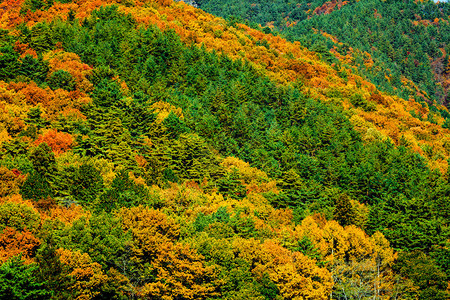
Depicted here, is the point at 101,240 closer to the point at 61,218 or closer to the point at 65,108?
the point at 61,218

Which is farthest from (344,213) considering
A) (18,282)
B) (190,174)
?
(18,282)

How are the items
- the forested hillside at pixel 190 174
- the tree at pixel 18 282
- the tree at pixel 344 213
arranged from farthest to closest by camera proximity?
1. the tree at pixel 344 213
2. the forested hillside at pixel 190 174
3. the tree at pixel 18 282

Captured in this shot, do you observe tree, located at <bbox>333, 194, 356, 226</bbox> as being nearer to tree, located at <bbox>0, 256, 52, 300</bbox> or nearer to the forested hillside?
the forested hillside

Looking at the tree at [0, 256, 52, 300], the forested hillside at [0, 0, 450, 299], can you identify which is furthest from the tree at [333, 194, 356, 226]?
the tree at [0, 256, 52, 300]

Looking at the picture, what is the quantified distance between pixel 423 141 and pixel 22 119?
10325 centimetres

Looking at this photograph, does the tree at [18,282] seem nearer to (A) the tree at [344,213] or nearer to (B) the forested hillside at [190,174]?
(B) the forested hillside at [190,174]

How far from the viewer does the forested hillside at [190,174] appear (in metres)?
45.9

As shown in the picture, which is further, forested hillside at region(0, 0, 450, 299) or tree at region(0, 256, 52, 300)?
forested hillside at region(0, 0, 450, 299)

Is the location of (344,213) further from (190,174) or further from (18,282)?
(18,282)

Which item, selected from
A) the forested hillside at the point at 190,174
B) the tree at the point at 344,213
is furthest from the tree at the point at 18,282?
the tree at the point at 344,213

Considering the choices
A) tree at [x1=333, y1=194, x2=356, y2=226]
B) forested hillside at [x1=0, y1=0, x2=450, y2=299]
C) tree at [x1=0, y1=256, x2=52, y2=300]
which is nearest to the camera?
tree at [x1=0, y1=256, x2=52, y2=300]

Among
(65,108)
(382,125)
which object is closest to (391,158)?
(382,125)

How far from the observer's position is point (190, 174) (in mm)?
73375

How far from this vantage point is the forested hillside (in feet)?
151
